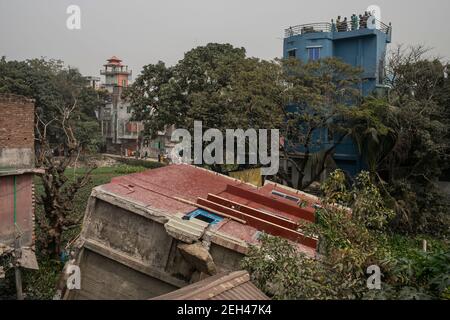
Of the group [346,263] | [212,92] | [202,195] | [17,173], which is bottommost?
[346,263]

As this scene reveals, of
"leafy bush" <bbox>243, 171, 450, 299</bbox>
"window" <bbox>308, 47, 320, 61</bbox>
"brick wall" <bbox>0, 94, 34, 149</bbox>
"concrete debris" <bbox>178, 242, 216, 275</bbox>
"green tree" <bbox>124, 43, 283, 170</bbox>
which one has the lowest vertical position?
"concrete debris" <bbox>178, 242, 216, 275</bbox>

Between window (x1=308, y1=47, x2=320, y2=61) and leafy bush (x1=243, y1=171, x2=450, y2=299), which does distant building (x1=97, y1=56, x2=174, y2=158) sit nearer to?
window (x1=308, y1=47, x2=320, y2=61)

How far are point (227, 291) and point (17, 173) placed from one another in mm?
9711

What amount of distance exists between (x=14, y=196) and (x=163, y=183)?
17.1 feet

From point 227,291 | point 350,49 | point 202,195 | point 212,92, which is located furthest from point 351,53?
point 227,291

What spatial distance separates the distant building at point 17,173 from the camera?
12.5m

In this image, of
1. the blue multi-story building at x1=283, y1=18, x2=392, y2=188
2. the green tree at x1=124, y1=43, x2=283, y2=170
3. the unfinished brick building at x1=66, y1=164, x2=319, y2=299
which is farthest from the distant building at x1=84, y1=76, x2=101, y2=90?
the unfinished brick building at x1=66, y1=164, x2=319, y2=299

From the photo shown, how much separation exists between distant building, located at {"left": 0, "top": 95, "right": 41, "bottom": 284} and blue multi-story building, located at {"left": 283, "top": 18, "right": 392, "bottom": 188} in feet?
47.3

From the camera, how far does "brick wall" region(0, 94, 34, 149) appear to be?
12953 millimetres

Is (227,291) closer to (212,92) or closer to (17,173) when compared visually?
(17,173)

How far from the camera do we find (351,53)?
24.2m

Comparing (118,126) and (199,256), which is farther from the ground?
(118,126)

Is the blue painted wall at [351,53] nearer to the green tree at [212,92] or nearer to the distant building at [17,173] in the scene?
the green tree at [212,92]

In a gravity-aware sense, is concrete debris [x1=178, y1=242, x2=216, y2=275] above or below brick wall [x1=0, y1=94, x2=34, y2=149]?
below
